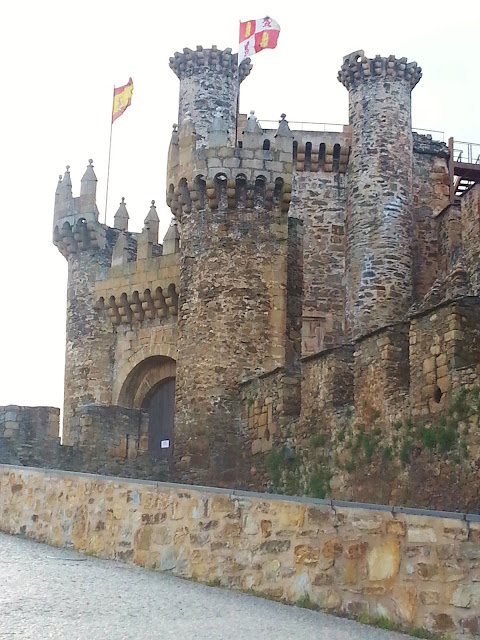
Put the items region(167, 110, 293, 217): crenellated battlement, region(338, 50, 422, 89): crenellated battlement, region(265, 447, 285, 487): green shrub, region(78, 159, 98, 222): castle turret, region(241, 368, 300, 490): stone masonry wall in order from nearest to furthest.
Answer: region(265, 447, 285, 487): green shrub < region(241, 368, 300, 490): stone masonry wall < region(167, 110, 293, 217): crenellated battlement < region(78, 159, 98, 222): castle turret < region(338, 50, 422, 89): crenellated battlement

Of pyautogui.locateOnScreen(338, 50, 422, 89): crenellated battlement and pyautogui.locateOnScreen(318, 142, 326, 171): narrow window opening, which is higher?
pyautogui.locateOnScreen(338, 50, 422, 89): crenellated battlement

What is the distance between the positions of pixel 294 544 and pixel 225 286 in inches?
420

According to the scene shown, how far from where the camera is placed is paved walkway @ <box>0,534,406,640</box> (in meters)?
6.36

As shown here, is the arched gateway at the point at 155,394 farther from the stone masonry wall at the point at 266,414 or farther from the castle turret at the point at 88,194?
the stone masonry wall at the point at 266,414

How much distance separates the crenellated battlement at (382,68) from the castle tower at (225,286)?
10213 millimetres

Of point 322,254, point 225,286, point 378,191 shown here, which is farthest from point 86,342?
point 378,191

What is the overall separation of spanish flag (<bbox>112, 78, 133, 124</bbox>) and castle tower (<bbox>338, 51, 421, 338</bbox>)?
5476 mm

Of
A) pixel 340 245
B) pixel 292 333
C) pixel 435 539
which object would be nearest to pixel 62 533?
pixel 435 539

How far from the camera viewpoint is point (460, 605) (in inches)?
246

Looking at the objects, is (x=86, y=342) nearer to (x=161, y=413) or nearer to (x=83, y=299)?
(x=83, y=299)

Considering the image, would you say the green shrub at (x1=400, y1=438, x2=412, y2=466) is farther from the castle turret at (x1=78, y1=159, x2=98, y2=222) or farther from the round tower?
the round tower

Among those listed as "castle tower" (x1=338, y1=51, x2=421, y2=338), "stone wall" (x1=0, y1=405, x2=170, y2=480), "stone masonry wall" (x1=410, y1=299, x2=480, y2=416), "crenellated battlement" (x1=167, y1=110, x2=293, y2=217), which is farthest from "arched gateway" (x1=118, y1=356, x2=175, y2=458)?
"stone masonry wall" (x1=410, y1=299, x2=480, y2=416)

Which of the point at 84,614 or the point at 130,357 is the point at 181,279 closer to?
the point at 130,357

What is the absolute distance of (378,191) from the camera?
27016 mm
